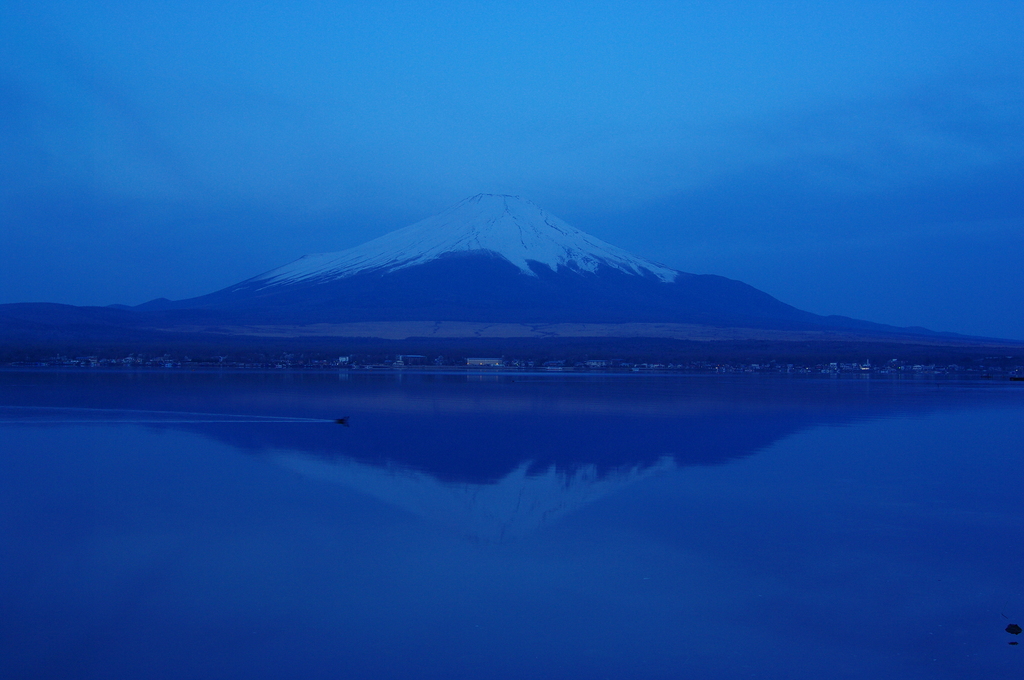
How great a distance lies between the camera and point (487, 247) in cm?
11869

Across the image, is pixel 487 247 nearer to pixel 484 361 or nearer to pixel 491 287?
pixel 491 287

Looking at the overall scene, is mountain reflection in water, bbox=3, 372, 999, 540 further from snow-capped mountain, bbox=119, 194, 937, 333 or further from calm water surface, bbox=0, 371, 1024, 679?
snow-capped mountain, bbox=119, 194, 937, 333

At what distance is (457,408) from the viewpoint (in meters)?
21.3

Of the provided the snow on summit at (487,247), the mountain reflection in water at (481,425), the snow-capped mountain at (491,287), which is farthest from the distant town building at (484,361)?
the snow on summit at (487,247)

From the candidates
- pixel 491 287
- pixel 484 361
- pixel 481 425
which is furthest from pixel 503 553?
pixel 491 287

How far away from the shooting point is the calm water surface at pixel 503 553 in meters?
5.79

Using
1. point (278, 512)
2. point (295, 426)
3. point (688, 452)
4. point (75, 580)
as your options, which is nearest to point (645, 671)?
point (75, 580)

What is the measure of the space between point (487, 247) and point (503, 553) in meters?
112

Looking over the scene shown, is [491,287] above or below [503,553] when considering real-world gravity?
above

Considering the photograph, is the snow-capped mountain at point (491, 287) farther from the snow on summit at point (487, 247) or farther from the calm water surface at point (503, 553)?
the calm water surface at point (503, 553)

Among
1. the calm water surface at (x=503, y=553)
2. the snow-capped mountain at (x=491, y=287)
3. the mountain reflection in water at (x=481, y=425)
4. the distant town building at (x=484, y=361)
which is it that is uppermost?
the snow-capped mountain at (x=491, y=287)

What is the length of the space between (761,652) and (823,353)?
181 ft

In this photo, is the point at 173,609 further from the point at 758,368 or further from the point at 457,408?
the point at 758,368

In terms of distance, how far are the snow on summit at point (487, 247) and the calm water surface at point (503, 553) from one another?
98.0m
